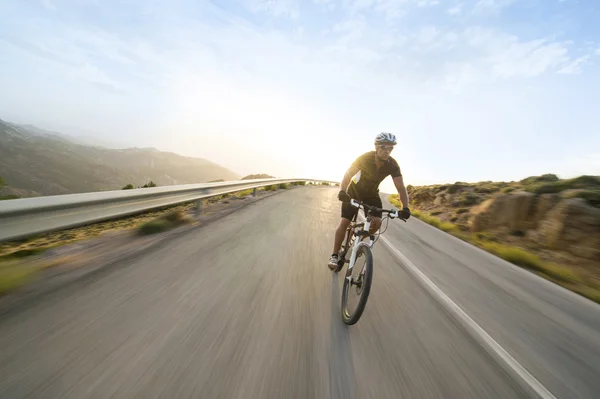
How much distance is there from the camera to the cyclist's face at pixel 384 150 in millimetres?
4062

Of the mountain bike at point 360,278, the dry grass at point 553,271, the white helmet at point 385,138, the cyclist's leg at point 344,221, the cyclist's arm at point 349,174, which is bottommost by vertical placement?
the dry grass at point 553,271

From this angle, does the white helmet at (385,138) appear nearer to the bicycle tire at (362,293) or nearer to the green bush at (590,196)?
the bicycle tire at (362,293)

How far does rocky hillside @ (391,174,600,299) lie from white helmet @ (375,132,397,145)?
5.30 metres

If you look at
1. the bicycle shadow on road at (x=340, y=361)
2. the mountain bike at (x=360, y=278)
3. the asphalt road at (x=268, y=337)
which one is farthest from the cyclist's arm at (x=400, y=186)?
the bicycle shadow on road at (x=340, y=361)

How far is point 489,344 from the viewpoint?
10.2 ft

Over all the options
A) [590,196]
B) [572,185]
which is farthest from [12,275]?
[572,185]

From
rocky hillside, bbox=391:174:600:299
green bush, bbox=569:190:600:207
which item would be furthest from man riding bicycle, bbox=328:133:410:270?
green bush, bbox=569:190:600:207

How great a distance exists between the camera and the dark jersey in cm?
438

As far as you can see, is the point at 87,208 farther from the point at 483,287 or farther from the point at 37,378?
the point at 483,287

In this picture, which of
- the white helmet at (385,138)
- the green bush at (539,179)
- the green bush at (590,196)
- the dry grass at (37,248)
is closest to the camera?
the dry grass at (37,248)

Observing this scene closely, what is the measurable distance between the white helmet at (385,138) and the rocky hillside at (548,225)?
530 cm

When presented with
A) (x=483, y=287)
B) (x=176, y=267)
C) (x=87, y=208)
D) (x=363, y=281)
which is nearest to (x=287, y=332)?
(x=363, y=281)

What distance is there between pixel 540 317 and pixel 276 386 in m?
4.01

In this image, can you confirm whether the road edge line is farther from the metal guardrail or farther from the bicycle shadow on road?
the metal guardrail
